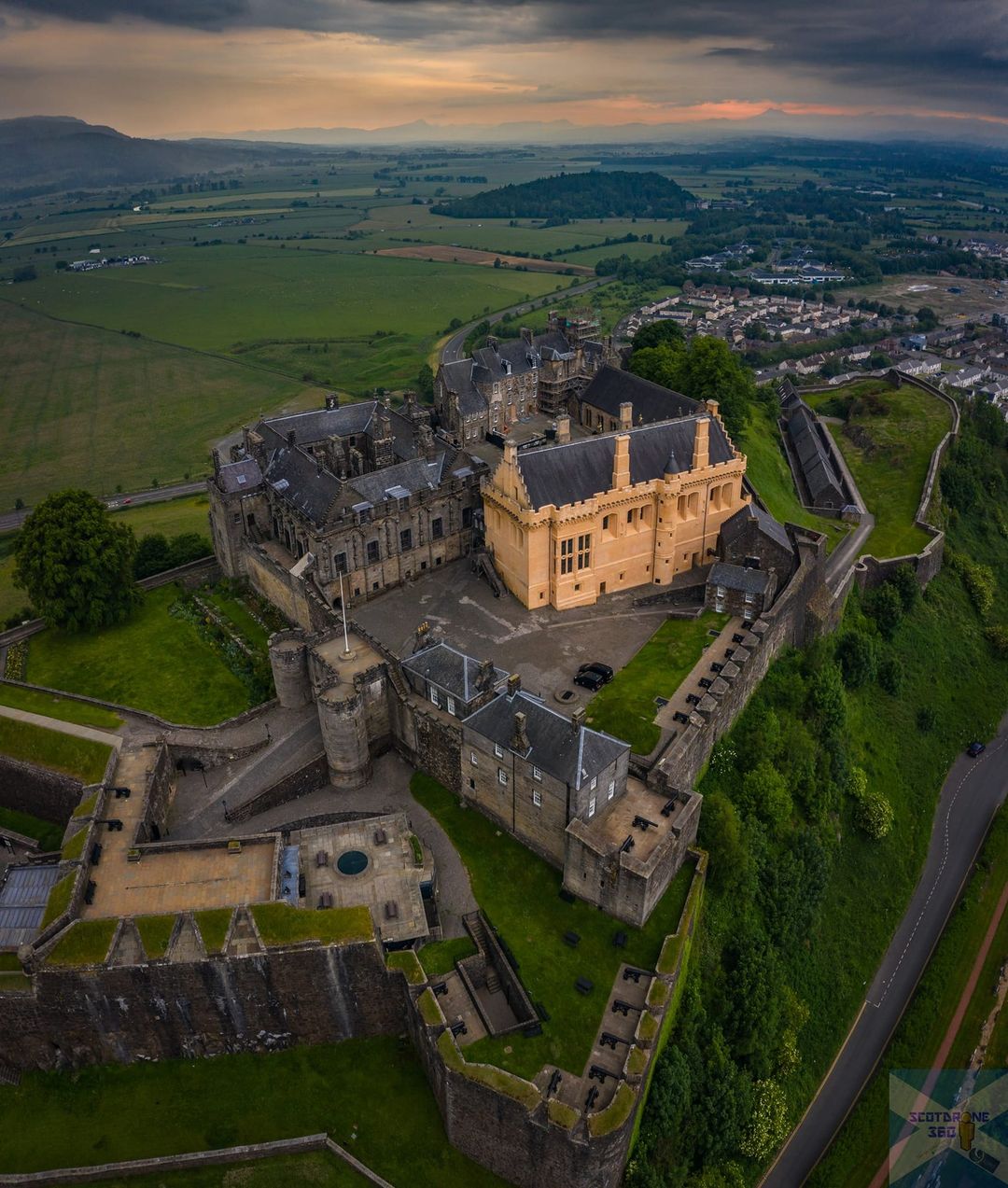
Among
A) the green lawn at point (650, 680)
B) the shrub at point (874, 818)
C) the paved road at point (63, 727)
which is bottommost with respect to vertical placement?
the shrub at point (874, 818)

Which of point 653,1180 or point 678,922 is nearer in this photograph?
point 653,1180

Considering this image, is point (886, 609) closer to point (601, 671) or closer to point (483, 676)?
point (601, 671)

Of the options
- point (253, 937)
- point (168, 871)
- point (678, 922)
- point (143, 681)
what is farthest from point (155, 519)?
point (678, 922)

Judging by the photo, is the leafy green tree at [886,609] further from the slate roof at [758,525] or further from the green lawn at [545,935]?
the green lawn at [545,935]

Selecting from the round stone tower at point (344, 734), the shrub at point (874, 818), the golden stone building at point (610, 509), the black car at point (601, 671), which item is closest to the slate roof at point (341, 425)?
the golden stone building at point (610, 509)

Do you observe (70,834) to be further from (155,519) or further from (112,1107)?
(155,519)

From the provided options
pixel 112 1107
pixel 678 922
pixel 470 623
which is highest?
pixel 470 623
